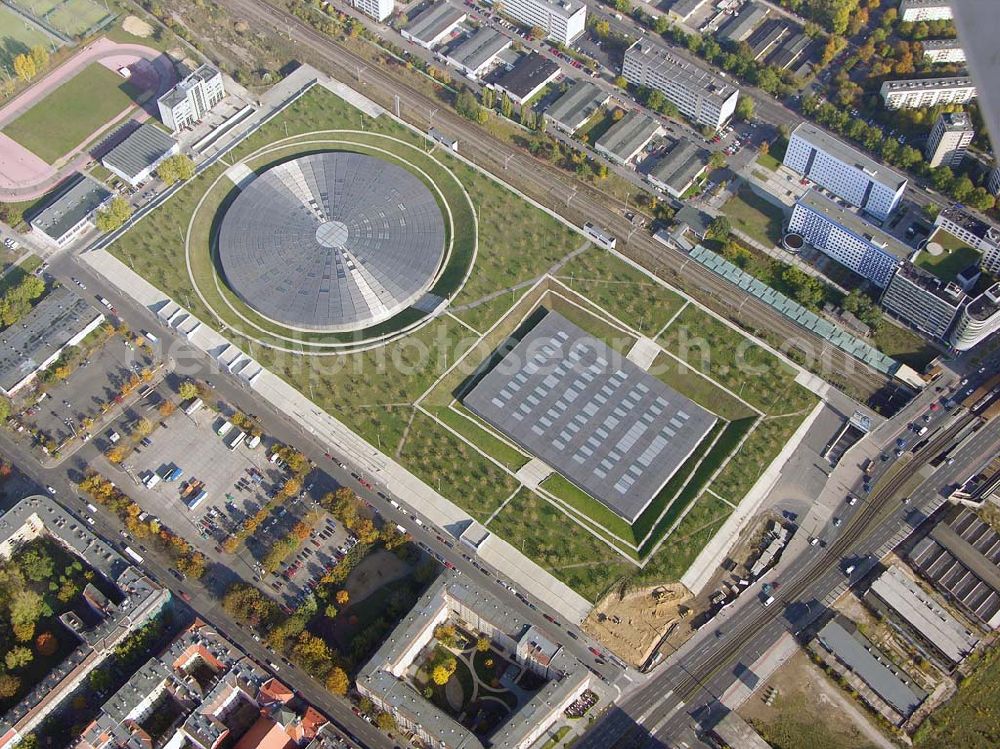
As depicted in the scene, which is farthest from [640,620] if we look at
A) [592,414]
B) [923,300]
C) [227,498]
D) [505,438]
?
[923,300]

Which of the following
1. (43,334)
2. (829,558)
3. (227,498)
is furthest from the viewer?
(43,334)

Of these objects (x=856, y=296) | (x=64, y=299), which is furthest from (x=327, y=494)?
(x=856, y=296)

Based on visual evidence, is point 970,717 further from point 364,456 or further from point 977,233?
point 364,456

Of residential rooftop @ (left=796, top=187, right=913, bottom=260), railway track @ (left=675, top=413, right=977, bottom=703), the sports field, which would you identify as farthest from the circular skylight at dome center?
railway track @ (left=675, top=413, right=977, bottom=703)

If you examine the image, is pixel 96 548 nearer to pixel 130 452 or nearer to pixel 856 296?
pixel 130 452

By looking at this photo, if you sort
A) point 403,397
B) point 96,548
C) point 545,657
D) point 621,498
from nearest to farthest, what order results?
point 545,657 < point 96,548 < point 621,498 < point 403,397
